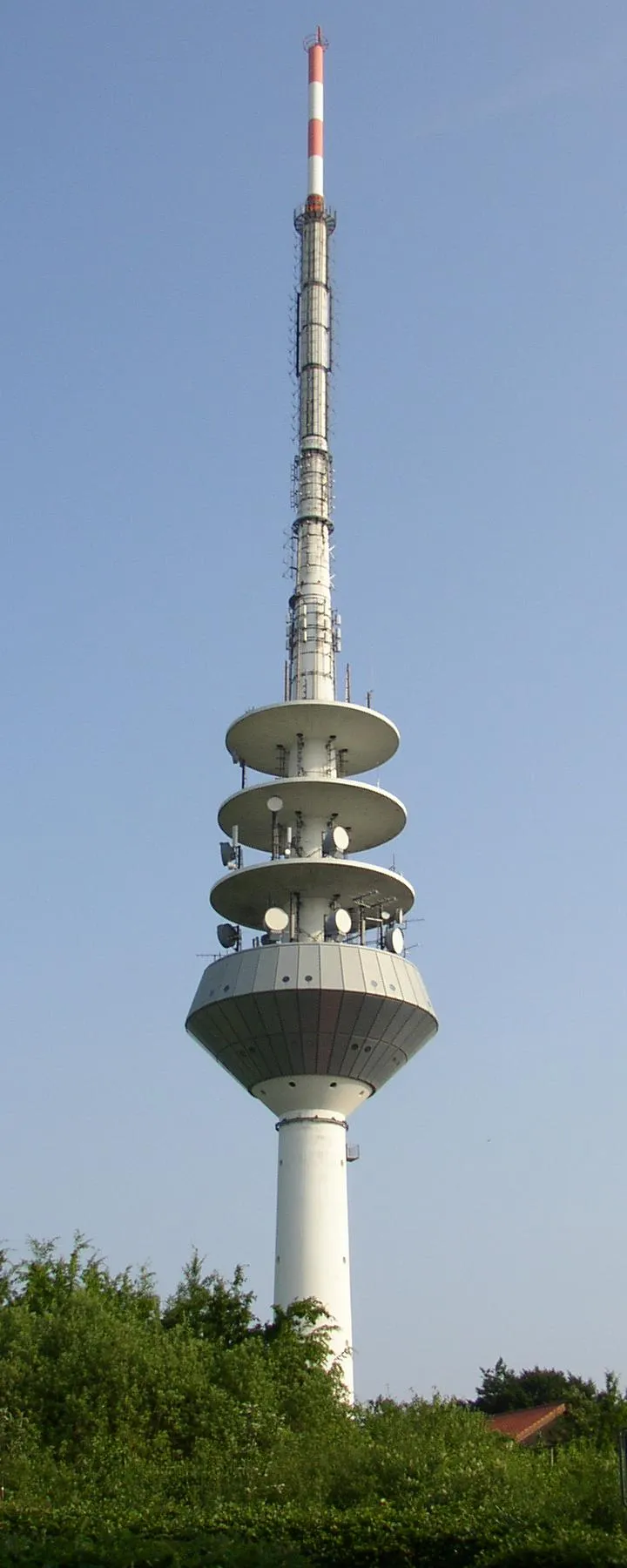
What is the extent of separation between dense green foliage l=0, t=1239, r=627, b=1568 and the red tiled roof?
479 inches

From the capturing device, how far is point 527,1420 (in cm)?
5350

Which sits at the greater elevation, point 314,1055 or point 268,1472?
point 314,1055

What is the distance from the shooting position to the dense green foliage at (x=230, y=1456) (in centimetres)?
2397

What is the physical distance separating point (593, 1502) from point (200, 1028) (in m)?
24.7

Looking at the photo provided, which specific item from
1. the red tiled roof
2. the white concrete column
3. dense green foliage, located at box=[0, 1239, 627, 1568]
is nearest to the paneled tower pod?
the white concrete column

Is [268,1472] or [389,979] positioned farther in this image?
[389,979]

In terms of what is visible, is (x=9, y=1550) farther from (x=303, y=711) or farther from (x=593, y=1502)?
(x=303, y=711)

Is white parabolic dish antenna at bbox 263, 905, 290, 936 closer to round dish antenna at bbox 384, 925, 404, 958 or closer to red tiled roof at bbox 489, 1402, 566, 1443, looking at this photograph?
round dish antenna at bbox 384, 925, 404, 958

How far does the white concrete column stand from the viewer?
145 feet

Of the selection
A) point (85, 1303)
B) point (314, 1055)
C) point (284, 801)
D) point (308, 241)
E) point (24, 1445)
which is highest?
point (308, 241)

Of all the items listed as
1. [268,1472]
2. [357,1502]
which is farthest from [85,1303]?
[357,1502]

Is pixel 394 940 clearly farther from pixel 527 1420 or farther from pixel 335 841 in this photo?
pixel 527 1420

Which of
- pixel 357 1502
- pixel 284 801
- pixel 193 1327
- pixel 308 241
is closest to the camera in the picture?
pixel 357 1502

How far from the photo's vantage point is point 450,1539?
24.1 m
